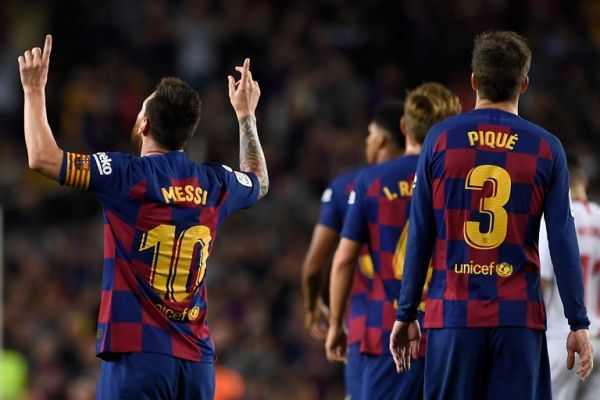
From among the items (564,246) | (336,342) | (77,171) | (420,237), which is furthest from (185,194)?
(336,342)

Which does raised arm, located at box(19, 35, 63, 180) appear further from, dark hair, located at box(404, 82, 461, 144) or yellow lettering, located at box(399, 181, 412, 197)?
dark hair, located at box(404, 82, 461, 144)

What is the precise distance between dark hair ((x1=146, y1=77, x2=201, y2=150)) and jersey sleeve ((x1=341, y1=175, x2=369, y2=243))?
1730mm

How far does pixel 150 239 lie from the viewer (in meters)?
5.93

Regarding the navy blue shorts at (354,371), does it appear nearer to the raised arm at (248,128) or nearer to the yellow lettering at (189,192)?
the raised arm at (248,128)

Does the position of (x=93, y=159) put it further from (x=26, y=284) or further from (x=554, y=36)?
(x=554, y=36)

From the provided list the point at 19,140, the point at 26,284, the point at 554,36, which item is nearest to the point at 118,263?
the point at 26,284

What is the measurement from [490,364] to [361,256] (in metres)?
2.73

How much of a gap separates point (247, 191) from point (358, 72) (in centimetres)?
1158

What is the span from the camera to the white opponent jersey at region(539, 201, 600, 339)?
304 inches

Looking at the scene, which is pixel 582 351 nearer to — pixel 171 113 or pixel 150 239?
pixel 150 239

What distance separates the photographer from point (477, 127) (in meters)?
5.88

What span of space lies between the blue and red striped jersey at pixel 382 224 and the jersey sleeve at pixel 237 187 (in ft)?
4.12

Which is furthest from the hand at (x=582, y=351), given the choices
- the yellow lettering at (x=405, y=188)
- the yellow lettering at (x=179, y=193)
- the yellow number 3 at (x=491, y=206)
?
the yellow lettering at (x=405, y=188)

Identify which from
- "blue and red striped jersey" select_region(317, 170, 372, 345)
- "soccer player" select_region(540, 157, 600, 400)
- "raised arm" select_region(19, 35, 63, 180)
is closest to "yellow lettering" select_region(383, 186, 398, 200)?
"blue and red striped jersey" select_region(317, 170, 372, 345)
